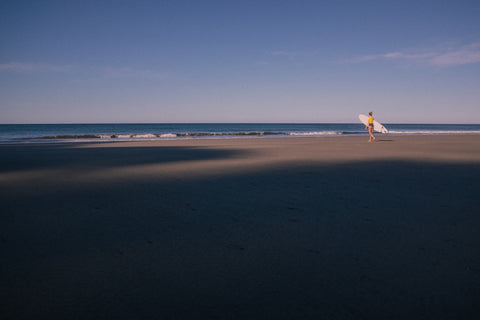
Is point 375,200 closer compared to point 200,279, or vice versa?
point 200,279

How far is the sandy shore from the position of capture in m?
1.86

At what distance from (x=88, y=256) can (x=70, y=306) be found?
0.76m

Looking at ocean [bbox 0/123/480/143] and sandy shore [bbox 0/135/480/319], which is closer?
sandy shore [bbox 0/135/480/319]

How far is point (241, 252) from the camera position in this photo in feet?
8.63

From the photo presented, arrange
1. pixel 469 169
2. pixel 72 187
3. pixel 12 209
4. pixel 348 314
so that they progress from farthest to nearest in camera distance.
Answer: pixel 469 169
pixel 72 187
pixel 12 209
pixel 348 314

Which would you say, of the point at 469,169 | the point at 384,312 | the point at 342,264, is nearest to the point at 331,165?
the point at 469,169

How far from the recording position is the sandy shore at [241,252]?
186 centimetres

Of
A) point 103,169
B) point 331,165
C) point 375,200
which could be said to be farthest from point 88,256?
point 331,165

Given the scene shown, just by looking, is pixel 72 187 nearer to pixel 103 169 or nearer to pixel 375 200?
pixel 103 169

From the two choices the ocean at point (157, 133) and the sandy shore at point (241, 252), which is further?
the ocean at point (157, 133)

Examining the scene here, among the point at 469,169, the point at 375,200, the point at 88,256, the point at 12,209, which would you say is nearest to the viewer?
the point at 88,256

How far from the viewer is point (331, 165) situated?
805cm

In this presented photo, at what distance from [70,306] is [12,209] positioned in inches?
121

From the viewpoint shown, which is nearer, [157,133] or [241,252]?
[241,252]
